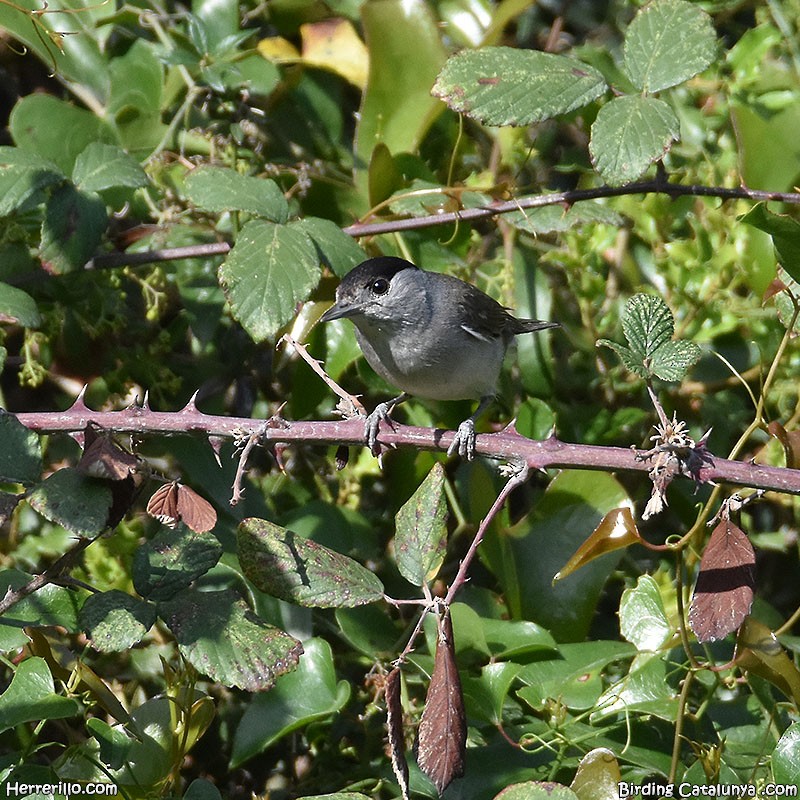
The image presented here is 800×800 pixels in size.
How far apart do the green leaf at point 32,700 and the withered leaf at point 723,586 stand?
1093mm

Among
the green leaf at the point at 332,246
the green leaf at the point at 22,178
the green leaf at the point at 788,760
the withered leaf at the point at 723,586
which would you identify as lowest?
the green leaf at the point at 788,760

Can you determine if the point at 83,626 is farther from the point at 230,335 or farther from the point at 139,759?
the point at 230,335

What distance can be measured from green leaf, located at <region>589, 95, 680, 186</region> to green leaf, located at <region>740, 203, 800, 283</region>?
27cm

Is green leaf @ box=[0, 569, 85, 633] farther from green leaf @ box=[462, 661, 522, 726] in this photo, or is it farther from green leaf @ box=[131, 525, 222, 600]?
green leaf @ box=[462, 661, 522, 726]

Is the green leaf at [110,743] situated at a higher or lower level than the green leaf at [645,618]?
higher

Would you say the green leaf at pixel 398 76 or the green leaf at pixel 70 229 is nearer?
the green leaf at pixel 70 229

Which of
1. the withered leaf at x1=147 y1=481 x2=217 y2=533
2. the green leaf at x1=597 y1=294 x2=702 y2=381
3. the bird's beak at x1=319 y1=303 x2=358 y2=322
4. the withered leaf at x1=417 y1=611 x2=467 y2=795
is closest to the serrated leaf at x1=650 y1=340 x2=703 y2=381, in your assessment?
the green leaf at x1=597 y1=294 x2=702 y2=381

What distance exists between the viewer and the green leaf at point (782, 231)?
79.0 inches

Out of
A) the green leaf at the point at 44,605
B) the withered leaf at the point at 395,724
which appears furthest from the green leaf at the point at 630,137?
the green leaf at the point at 44,605

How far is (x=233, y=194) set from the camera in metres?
2.37

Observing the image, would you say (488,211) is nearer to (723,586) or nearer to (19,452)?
(723,586)

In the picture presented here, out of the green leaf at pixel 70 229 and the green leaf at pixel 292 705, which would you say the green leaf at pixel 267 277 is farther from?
the green leaf at pixel 292 705

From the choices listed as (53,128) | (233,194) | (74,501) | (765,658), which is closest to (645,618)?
(765,658)

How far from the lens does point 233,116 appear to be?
3180mm
